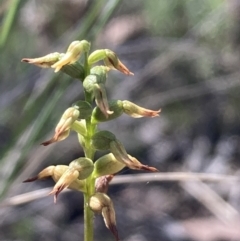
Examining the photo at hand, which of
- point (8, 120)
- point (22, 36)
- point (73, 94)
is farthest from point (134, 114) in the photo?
point (22, 36)

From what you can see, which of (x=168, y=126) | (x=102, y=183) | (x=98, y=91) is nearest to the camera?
(x=98, y=91)

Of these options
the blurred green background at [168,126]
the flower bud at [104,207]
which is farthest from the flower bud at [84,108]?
the blurred green background at [168,126]

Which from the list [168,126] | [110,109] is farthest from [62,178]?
[168,126]

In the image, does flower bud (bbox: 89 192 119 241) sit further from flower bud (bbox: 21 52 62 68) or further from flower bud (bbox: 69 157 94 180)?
flower bud (bbox: 21 52 62 68)

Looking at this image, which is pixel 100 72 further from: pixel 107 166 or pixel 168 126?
pixel 168 126

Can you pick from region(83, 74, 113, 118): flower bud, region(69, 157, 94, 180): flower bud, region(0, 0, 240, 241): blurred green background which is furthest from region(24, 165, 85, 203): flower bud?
region(0, 0, 240, 241): blurred green background

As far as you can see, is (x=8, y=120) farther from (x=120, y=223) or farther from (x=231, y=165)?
(x=231, y=165)

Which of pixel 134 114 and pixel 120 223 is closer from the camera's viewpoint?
pixel 134 114

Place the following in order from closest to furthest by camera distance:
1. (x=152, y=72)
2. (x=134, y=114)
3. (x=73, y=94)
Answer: (x=134, y=114) < (x=73, y=94) < (x=152, y=72)
